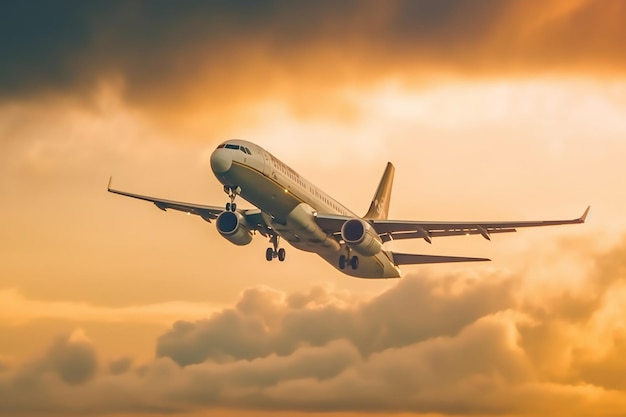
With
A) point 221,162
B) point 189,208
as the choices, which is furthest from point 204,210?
point 221,162

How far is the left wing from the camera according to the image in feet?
277

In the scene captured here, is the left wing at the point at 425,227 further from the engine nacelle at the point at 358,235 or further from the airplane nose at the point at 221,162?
the airplane nose at the point at 221,162

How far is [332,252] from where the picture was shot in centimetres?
8950

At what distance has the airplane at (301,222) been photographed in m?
77.8

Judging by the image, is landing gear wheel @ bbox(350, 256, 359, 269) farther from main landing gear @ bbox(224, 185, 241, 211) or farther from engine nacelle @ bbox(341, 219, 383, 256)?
main landing gear @ bbox(224, 185, 241, 211)

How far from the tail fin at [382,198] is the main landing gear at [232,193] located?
28768 mm

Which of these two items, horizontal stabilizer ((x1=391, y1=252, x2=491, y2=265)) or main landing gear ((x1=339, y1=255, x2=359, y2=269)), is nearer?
main landing gear ((x1=339, y1=255, x2=359, y2=269))

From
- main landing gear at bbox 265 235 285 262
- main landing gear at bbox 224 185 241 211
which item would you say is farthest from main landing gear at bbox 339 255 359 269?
main landing gear at bbox 224 185 241 211

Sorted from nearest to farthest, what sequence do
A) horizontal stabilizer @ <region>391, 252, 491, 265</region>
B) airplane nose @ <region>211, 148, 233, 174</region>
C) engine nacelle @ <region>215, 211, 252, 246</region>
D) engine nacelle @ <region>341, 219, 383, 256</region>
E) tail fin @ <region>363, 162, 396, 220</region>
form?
airplane nose @ <region>211, 148, 233, 174</region>
engine nacelle @ <region>341, 219, 383, 256</region>
engine nacelle @ <region>215, 211, 252, 246</region>
horizontal stabilizer @ <region>391, 252, 491, 265</region>
tail fin @ <region>363, 162, 396, 220</region>

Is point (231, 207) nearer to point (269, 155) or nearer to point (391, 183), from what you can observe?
point (269, 155)

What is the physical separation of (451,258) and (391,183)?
22.7 meters

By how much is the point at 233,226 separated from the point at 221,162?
11.2 m

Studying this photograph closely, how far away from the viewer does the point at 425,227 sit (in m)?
87.4

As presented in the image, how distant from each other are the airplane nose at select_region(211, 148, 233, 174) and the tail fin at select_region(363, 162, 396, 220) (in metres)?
33.2
